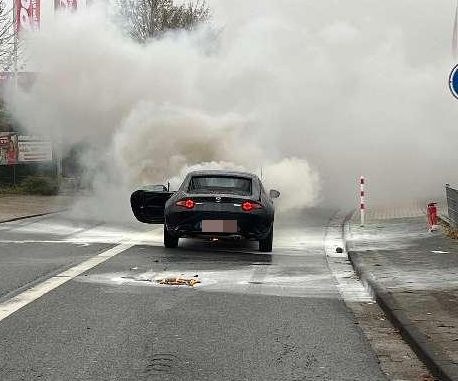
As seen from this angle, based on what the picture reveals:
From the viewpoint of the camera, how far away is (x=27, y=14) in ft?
92.8

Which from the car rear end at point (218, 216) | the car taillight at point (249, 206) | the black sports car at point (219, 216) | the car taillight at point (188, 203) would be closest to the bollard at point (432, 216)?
the black sports car at point (219, 216)

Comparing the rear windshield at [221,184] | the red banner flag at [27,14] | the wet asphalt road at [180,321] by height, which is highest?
the red banner flag at [27,14]

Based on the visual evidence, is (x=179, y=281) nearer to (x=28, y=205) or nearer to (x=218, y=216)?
(x=218, y=216)

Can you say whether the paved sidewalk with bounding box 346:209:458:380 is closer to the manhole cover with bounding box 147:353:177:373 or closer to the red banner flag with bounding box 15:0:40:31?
the manhole cover with bounding box 147:353:177:373

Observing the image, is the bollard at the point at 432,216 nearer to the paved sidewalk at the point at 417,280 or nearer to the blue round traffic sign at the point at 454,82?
the paved sidewalk at the point at 417,280

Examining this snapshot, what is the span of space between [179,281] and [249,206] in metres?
3.20

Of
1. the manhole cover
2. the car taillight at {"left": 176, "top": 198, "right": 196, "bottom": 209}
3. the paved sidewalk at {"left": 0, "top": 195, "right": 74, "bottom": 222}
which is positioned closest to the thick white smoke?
the paved sidewalk at {"left": 0, "top": 195, "right": 74, "bottom": 222}

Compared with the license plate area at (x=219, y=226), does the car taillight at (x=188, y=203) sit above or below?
above

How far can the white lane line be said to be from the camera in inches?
301

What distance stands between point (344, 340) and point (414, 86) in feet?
67.9

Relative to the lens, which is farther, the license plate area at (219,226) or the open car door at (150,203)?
the open car door at (150,203)

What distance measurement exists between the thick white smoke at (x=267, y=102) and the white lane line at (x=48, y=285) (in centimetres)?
914

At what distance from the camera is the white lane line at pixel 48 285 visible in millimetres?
7645

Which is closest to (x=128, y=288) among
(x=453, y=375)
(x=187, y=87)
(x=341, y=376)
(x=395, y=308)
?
(x=395, y=308)
